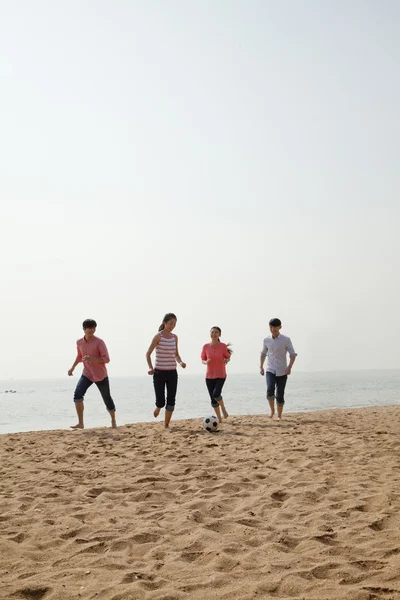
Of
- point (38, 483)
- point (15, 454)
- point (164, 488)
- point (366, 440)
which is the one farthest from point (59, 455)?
point (366, 440)

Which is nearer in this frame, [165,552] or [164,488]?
[165,552]

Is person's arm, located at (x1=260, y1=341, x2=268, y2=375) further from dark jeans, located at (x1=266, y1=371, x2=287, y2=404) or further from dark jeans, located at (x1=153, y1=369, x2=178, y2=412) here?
dark jeans, located at (x1=153, y1=369, x2=178, y2=412)

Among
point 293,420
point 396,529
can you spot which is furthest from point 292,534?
point 293,420

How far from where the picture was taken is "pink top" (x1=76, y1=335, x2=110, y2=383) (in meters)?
10.5

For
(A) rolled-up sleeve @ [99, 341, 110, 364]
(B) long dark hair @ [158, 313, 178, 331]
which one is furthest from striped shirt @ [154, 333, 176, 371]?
(A) rolled-up sleeve @ [99, 341, 110, 364]

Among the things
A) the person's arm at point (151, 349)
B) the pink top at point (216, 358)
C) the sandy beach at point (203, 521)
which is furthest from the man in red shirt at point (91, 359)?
the sandy beach at point (203, 521)

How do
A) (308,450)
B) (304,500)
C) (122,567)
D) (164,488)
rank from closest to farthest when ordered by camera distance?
(122,567), (304,500), (164,488), (308,450)

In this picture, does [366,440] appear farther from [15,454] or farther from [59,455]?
[15,454]

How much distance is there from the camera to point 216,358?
11.5 meters

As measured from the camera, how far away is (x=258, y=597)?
311 centimetres

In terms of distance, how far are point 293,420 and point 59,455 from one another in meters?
5.77

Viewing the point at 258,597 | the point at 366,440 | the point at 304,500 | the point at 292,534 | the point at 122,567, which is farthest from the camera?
the point at 366,440

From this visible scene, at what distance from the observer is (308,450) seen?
24.2ft

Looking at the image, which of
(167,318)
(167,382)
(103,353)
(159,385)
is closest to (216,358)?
(167,382)
